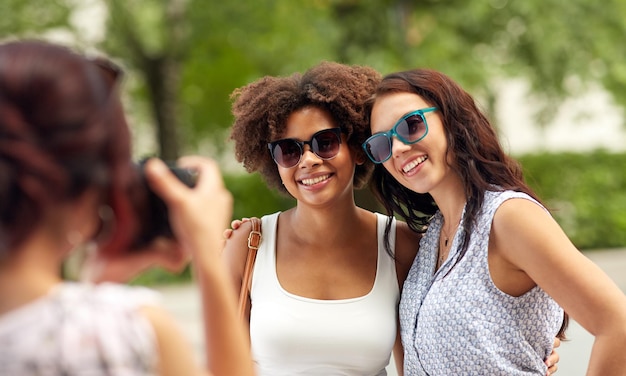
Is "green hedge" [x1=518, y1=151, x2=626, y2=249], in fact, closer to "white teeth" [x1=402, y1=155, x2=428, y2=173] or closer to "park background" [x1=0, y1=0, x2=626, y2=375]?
"park background" [x1=0, y1=0, x2=626, y2=375]

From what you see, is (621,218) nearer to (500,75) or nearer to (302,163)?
(500,75)

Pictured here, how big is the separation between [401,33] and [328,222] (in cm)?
958

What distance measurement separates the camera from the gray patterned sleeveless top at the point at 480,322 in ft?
7.87

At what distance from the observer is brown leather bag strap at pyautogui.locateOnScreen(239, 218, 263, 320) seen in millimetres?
2938

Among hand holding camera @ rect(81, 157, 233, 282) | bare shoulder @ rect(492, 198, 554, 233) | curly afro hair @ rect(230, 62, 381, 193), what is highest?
curly afro hair @ rect(230, 62, 381, 193)

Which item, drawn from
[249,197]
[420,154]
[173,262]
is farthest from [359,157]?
[249,197]

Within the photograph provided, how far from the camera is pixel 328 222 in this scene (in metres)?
3.04

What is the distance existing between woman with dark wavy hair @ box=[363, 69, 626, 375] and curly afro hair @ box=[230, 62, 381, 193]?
129 millimetres

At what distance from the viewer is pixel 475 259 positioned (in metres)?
2.46

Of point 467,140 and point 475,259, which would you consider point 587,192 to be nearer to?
point 467,140

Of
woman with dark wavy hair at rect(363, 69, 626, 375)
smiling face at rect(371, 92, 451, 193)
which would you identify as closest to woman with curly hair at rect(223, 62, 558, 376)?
woman with dark wavy hair at rect(363, 69, 626, 375)

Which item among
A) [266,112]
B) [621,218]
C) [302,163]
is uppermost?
[266,112]

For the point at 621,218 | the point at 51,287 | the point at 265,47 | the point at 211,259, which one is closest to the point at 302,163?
the point at 211,259

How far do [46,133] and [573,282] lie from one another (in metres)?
1.54
